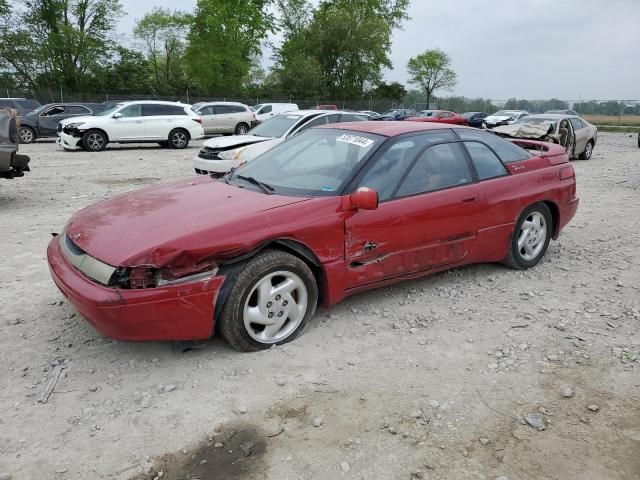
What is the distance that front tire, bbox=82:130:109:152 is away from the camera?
1579 cm

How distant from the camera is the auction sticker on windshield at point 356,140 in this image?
423 centimetres

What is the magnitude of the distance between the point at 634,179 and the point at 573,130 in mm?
3864

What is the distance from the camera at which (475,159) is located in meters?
4.72

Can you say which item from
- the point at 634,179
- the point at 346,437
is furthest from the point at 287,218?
the point at 634,179

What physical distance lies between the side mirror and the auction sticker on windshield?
70 centimetres

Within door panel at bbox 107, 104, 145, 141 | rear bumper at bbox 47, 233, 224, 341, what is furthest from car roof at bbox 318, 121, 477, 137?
door panel at bbox 107, 104, 145, 141

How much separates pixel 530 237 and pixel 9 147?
282 inches

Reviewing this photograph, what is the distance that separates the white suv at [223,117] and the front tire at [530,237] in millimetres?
18264

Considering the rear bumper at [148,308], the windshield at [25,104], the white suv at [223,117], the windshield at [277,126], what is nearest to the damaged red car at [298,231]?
the rear bumper at [148,308]

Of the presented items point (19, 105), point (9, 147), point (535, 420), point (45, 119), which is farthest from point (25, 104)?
point (535, 420)

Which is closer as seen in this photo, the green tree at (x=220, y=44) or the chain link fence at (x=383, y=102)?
the chain link fence at (x=383, y=102)

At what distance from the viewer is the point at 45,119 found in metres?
18.9

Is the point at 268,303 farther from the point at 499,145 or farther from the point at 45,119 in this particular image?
the point at 45,119

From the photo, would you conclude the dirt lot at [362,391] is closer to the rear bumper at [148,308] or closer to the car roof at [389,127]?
the rear bumper at [148,308]
